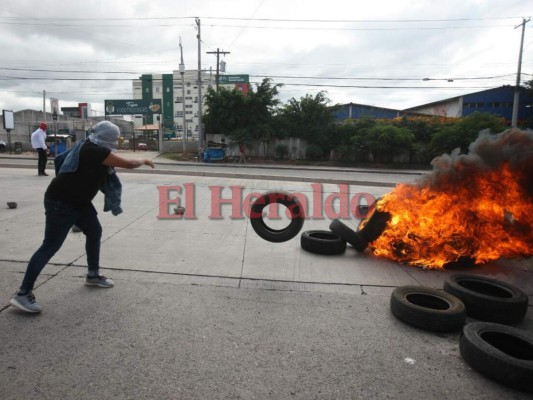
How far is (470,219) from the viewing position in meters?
5.13

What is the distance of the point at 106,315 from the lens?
11.4 ft

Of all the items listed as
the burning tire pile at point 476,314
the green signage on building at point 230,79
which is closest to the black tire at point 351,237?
the burning tire pile at point 476,314

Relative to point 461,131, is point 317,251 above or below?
below

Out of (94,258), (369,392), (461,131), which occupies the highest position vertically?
(461,131)

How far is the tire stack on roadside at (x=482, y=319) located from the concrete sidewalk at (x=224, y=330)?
0.11 metres

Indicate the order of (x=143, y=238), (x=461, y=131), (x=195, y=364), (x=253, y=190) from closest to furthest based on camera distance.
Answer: (x=195, y=364) → (x=143, y=238) → (x=253, y=190) → (x=461, y=131)

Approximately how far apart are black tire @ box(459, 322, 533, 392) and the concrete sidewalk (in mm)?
77

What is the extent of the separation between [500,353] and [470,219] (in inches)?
112

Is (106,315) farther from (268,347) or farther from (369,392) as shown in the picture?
(369,392)

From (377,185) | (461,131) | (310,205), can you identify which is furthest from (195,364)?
(461,131)

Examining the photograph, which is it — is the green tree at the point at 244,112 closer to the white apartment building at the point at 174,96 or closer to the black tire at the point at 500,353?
the black tire at the point at 500,353

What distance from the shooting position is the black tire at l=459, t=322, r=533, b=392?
2.55 m

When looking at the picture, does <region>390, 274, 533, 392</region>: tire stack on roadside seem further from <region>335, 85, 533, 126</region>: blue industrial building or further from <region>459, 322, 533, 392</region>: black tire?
<region>335, 85, 533, 126</region>: blue industrial building

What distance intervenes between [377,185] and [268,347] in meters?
13.7
